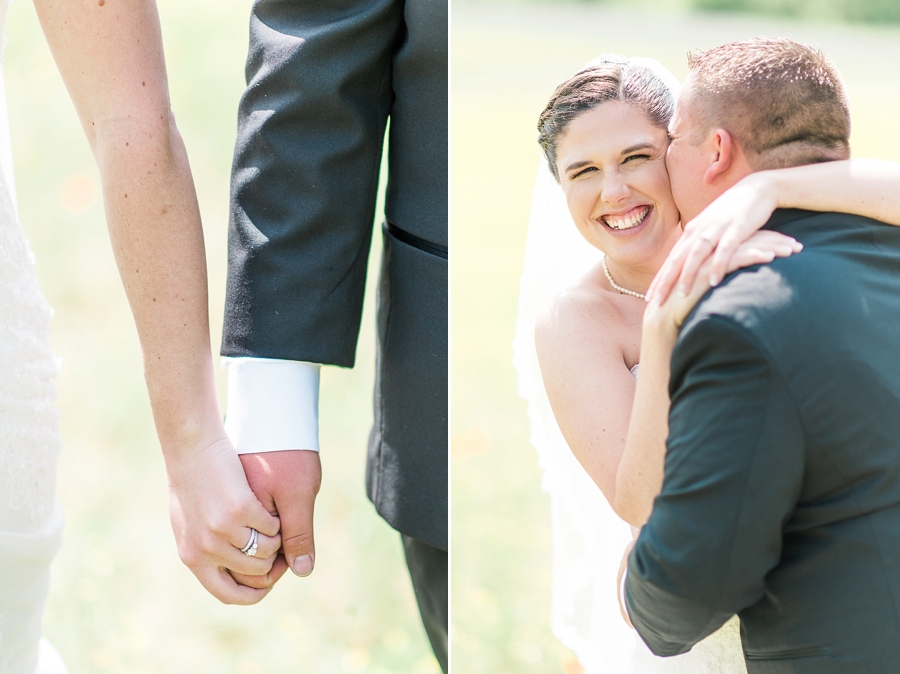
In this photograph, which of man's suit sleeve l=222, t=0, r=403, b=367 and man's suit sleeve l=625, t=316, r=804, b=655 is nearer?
man's suit sleeve l=625, t=316, r=804, b=655

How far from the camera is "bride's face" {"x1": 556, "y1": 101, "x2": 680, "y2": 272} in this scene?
1925mm

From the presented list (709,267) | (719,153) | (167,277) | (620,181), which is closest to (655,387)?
(709,267)

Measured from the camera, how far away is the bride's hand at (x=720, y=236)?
1326mm

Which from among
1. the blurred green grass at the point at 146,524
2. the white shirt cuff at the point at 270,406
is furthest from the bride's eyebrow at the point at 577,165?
the blurred green grass at the point at 146,524

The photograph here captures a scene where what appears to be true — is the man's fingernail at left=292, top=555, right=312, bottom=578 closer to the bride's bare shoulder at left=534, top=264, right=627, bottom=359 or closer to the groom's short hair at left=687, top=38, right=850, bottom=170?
the bride's bare shoulder at left=534, top=264, right=627, bottom=359

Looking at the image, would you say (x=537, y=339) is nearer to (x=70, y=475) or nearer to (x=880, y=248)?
(x=880, y=248)

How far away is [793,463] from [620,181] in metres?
0.83

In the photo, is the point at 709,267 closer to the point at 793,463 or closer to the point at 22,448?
the point at 793,463

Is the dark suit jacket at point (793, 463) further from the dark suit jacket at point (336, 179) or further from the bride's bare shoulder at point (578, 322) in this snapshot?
the dark suit jacket at point (336, 179)

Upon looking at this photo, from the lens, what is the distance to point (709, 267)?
1331mm

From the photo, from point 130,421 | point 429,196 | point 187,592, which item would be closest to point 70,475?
point 130,421

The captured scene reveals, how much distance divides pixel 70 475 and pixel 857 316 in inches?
159

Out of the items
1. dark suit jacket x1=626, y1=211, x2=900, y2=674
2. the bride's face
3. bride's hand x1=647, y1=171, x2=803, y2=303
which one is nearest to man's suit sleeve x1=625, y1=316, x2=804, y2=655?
dark suit jacket x1=626, y1=211, x2=900, y2=674

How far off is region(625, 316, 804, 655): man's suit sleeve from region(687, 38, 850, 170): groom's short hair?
1.32 feet
